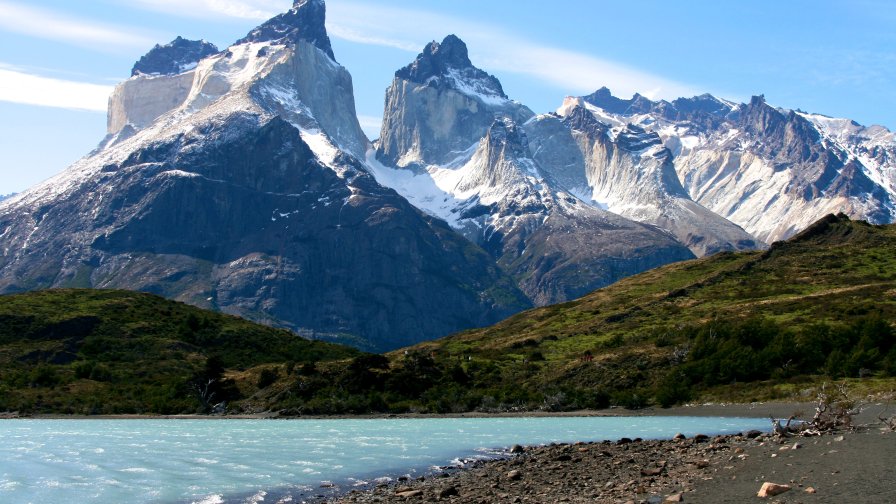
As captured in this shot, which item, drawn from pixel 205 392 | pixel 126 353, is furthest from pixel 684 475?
pixel 126 353

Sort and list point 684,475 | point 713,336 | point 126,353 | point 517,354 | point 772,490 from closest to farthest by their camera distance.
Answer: point 772,490
point 684,475
point 713,336
point 126,353
point 517,354

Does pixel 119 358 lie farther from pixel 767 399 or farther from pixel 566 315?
pixel 767 399

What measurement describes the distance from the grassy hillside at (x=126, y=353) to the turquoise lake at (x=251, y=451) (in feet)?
43.5

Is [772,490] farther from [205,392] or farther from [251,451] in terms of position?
[205,392]

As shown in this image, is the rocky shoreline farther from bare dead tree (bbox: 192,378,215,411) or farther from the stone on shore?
bare dead tree (bbox: 192,378,215,411)

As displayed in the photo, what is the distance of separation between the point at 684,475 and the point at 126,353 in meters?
121

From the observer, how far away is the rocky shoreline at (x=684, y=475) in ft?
117

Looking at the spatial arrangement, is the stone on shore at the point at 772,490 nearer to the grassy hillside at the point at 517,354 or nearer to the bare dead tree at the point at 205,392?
the grassy hillside at the point at 517,354

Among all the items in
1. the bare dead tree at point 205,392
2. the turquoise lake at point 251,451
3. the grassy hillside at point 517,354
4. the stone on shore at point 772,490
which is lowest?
the turquoise lake at point 251,451

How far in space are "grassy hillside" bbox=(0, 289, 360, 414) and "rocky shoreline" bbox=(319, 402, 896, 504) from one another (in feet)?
255

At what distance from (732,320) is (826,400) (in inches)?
2901

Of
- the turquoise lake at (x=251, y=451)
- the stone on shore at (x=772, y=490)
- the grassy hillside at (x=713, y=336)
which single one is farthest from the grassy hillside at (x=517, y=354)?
the stone on shore at (x=772, y=490)

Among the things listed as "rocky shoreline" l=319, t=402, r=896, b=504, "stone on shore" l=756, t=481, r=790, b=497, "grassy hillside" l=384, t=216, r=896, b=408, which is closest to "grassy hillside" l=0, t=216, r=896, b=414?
"grassy hillside" l=384, t=216, r=896, b=408

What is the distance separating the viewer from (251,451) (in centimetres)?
7100
